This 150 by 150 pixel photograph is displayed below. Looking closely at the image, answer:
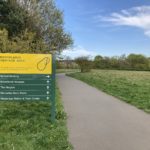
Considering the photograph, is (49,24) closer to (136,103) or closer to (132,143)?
(136,103)

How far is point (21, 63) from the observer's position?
9523 millimetres

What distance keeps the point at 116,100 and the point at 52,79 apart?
5115 mm

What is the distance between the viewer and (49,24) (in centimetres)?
4097

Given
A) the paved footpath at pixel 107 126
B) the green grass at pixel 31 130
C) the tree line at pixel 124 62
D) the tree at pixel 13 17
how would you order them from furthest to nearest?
the tree line at pixel 124 62 → the tree at pixel 13 17 → the paved footpath at pixel 107 126 → the green grass at pixel 31 130

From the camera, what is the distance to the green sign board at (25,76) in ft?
31.2

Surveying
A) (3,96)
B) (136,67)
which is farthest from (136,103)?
(136,67)

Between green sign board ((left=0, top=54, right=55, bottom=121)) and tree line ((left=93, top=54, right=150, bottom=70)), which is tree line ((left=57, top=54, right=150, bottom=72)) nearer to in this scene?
tree line ((left=93, top=54, right=150, bottom=70))

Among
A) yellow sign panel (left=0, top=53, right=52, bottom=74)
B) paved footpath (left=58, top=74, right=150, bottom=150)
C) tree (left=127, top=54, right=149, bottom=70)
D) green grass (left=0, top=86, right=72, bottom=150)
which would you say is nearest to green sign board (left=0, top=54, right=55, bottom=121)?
yellow sign panel (left=0, top=53, right=52, bottom=74)

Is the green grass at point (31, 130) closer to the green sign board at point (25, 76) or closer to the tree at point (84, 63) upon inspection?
the green sign board at point (25, 76)

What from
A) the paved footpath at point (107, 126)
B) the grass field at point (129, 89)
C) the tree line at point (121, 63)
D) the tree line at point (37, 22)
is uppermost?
the tree line at point (37, 22)

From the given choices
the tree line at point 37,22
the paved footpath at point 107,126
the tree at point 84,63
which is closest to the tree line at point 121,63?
the tree at point 84,63

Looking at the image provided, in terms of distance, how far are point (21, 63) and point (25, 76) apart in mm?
341

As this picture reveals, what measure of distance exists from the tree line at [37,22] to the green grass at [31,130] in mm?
22693

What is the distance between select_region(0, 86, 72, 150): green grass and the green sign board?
569mm
